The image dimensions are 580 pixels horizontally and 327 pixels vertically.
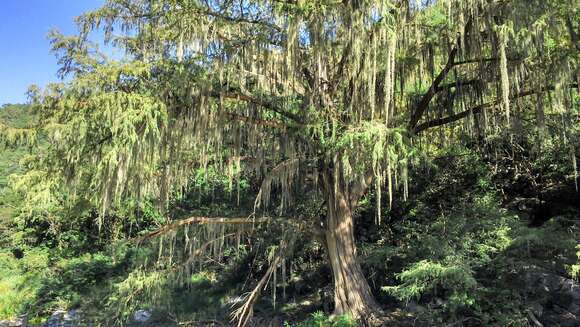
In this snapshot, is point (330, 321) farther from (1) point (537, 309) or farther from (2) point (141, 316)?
(2) point (141, 316)

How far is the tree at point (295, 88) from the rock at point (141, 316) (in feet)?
12.1

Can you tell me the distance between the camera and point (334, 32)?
5.74 meters

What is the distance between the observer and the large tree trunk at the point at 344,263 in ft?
21.6

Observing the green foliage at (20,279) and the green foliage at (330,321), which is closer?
the green foliage at (330,321)

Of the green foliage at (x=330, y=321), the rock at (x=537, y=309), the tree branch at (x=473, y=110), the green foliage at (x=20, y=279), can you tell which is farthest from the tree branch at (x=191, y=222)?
the green foliage at (x=20, y=279)

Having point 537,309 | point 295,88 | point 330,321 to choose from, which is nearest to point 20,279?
point 330,321

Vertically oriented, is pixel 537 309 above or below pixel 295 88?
below

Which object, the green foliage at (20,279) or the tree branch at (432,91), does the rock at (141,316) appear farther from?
the tree branch at (432,91)

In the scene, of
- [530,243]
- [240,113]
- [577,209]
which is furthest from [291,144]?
[577,209]

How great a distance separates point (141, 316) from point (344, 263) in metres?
4.88

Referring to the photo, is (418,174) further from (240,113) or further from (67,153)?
(67,153)

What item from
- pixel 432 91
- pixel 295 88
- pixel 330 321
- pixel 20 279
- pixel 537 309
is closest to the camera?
pixel 537 309

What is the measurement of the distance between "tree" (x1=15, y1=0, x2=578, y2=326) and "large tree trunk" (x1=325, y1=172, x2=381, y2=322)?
2 cm

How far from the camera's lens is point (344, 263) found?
6.76 m
